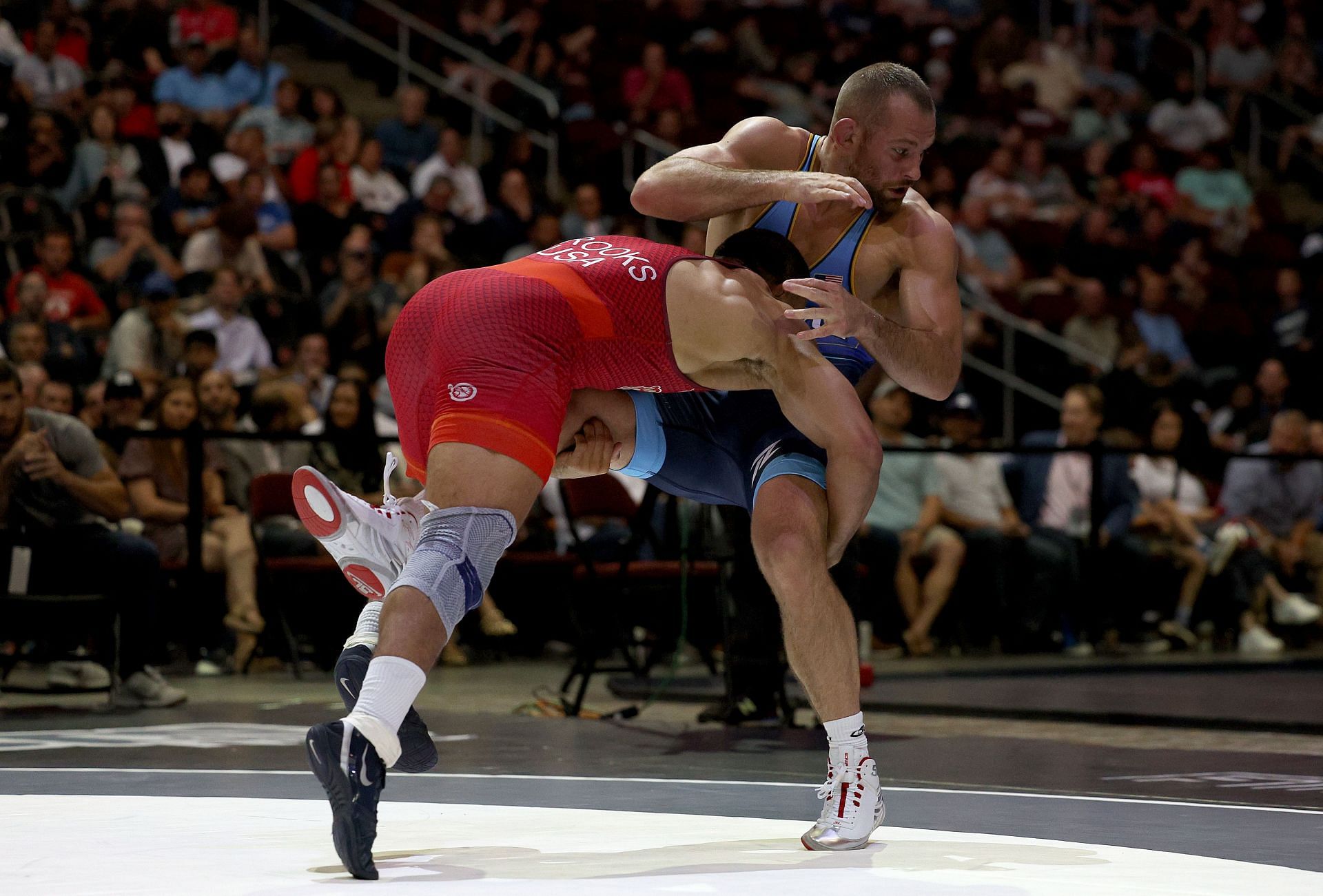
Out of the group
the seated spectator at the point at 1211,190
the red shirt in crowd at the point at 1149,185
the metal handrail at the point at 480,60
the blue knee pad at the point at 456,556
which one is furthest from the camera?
the seated spectator at the point at 1211,190

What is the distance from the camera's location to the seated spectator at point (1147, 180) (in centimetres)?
1248

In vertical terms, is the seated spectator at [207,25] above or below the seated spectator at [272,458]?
above

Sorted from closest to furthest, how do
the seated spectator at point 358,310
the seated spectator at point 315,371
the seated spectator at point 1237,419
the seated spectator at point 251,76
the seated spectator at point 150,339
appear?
the seated spectator at point 150,339, the seated spectator at point 315,371, the seated spectator at point 358,310, the seated spectator at point 251,76, the seated spectator at point 1237,419

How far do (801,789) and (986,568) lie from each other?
15.0ft

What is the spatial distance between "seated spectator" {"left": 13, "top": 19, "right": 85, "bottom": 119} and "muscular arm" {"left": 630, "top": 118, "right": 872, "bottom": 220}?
250 inches

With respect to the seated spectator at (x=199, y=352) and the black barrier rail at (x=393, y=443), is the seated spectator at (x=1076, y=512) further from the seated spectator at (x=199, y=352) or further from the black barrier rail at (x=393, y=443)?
the seated spectator at (x=199, y=352)

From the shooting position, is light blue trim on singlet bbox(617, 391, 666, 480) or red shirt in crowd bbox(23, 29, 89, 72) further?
red shirt in crowd bbox(23, 29, 89, 72)

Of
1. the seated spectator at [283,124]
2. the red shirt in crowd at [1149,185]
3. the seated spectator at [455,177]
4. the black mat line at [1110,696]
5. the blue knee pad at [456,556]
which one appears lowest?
the black mat line at [1110,696]

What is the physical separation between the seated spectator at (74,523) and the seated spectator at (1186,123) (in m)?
9.66

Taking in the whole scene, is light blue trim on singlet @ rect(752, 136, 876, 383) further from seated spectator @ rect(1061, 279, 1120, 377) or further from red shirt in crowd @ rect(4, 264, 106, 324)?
seated spectator @ rect(1061, 279, 1120, 377)

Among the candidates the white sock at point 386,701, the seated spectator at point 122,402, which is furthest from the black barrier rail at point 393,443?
the white sock at point 386,701

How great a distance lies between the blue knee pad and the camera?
265 cm

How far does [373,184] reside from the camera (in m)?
9.65

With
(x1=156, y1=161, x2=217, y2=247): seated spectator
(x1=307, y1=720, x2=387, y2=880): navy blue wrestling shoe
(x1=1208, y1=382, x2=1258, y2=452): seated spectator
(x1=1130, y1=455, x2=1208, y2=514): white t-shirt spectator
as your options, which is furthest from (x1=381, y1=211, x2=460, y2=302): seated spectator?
(x1=307, y1=720, x2=387, y2=880): navy blue wrestling shoe
